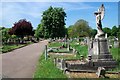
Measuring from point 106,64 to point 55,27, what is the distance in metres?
59.3

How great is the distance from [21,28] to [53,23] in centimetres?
875

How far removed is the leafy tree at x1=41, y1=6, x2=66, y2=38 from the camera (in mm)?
78375

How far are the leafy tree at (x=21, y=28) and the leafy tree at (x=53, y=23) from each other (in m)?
4.69

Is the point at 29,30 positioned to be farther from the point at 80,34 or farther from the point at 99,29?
the point at 99,29

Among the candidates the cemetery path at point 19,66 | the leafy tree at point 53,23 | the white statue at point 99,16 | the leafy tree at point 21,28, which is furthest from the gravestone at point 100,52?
the leafy tree at point 21,28

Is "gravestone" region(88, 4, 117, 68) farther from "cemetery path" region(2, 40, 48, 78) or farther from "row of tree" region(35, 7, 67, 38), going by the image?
"row of tree" region(35, 7, 67, 38)

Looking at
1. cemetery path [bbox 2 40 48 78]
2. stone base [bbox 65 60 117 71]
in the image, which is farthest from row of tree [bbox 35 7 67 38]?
stone base [bbox 65 60 117 71]

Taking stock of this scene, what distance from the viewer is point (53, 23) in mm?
78375

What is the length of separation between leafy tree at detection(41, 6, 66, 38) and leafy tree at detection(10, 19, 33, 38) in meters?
4.69

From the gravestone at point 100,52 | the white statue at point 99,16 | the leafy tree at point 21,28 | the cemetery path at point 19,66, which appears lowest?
the cemetery path at point 19,66

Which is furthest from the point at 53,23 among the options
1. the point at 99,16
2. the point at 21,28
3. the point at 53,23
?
the point at 99,16

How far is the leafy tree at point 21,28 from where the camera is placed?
79.6 meters

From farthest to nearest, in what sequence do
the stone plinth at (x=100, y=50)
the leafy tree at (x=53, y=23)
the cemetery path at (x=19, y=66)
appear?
the leafy tree at (x=53, y=23), the stone plinth at (x=100, y=50), the cemetery path at (x=19, y=66)

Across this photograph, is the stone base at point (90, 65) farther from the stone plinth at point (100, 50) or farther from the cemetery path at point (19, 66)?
the cemetery path at point (19, 66)
